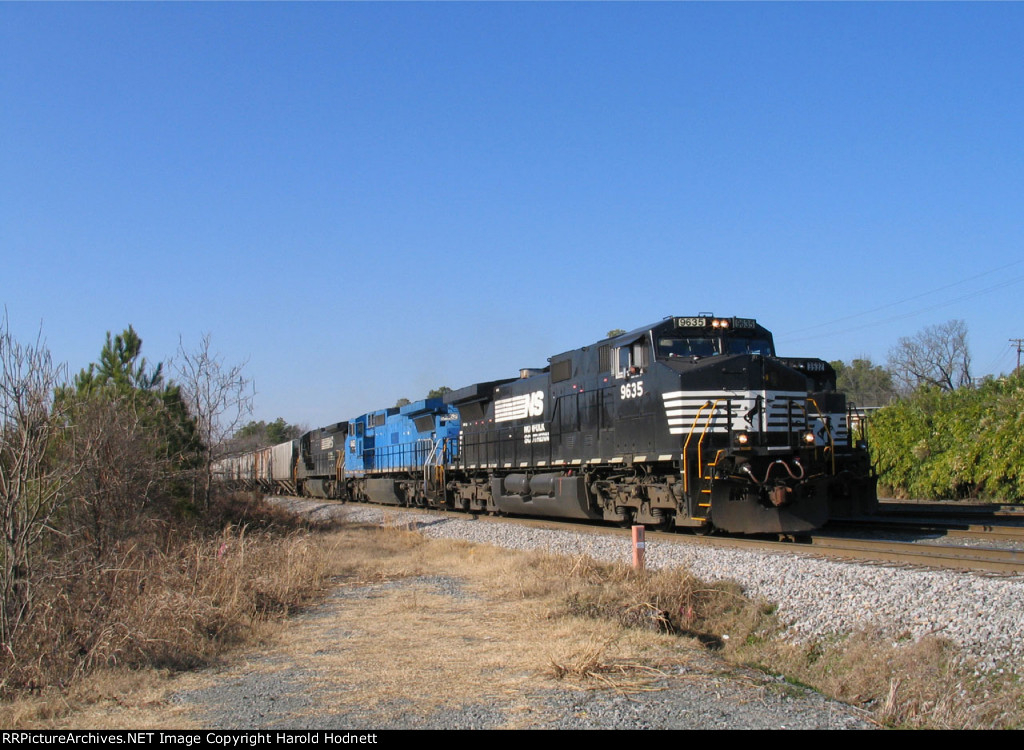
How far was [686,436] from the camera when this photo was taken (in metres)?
13.8

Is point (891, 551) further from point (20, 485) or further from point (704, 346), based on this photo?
point (20, 485)

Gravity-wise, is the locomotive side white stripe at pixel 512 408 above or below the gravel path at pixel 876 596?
above

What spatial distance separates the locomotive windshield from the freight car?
0.07 ft

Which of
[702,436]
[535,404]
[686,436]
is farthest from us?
[535,404]

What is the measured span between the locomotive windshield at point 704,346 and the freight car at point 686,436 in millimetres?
21

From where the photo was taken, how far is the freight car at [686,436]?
1344cm

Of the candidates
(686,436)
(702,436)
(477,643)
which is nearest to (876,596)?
(477,643)

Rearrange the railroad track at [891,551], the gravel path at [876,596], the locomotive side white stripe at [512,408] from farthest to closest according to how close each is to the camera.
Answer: the locomotive side white stripe at [512,408], the railroad track at [891,551], the gravel path at [876,596]

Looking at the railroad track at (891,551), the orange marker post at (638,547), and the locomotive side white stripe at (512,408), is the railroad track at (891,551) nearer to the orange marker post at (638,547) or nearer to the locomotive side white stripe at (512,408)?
the orange marker post at (638,547)

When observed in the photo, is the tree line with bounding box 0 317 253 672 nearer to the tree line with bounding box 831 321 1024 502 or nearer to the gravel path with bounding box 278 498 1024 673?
the gravel path with bounding box 278 498 1024 673

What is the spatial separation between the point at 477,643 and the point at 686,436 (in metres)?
7.04

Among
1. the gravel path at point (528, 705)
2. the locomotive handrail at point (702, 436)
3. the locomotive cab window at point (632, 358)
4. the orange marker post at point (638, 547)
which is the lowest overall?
the gravel path at point (528, 705)

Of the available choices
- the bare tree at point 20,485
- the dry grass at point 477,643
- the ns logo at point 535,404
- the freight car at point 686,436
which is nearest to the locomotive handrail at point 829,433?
the freight car at point 686,436

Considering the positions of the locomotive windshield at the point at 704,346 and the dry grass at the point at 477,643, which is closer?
the dry grass at the point at 477,643
